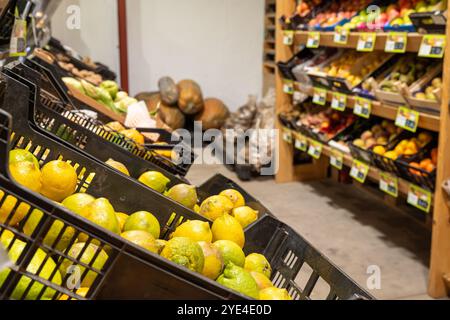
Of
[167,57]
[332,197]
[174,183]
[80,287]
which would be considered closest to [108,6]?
[167,57]

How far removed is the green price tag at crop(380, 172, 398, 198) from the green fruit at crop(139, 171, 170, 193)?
5.91 feet

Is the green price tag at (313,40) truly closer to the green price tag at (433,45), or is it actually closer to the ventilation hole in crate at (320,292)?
the green price tag at (433,45)

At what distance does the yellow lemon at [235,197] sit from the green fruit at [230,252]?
36 centimetres

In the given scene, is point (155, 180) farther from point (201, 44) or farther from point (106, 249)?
point (201, 44)

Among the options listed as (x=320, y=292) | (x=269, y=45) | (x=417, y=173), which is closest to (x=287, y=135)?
(x=417, y=173)

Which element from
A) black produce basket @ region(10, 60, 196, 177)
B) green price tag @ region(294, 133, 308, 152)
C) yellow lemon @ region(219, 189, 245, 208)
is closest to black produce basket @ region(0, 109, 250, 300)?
yellow lemon @ region(219, 189, 245, 208)

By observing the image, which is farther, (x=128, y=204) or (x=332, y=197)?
(x=332, y=197)

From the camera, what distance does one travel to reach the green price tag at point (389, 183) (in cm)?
305

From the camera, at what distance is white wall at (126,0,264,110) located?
6777mm

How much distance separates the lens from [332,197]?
4590 mm

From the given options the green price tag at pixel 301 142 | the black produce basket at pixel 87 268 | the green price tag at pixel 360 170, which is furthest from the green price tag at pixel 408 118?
the black produce basket at pixel 87 268

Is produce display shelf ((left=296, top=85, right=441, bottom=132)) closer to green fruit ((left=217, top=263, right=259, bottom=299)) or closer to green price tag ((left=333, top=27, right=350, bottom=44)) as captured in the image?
green price tag ((left=333, top=27, right=350, bottom=44))
